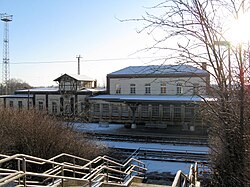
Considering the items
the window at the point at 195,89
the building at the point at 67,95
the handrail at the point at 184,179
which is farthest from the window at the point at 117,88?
the window at the point at 195,89

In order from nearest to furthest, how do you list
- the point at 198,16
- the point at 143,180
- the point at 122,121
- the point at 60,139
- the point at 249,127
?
1. the point at 249,127
2. the point at 198,16
3. the point at 143,180
4. the point at 60,139
5. the point at 122,121

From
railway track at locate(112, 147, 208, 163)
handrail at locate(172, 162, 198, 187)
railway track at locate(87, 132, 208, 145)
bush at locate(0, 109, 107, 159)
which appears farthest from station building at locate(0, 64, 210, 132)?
handrail at locate(172, 162, 198, 187)

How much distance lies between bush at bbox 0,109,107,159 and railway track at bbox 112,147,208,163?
129 inches

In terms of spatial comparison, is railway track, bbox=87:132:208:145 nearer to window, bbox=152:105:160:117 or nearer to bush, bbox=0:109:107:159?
bush, bbox=0:109:107:159

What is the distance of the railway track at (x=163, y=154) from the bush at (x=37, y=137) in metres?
3.28

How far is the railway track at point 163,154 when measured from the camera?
1866 centimetres

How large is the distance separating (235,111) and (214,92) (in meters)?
0.68

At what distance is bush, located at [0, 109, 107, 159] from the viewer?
13844mm

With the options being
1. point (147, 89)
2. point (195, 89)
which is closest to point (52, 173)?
point (195, 89)

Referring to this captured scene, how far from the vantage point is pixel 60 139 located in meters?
15.2

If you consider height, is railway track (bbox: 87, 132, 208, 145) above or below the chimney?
below

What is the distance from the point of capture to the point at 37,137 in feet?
47.5

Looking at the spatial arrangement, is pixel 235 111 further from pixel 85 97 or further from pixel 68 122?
pixel 85 97

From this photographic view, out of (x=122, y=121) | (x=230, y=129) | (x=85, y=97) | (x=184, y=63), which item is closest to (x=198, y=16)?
(x=184, y=63)
